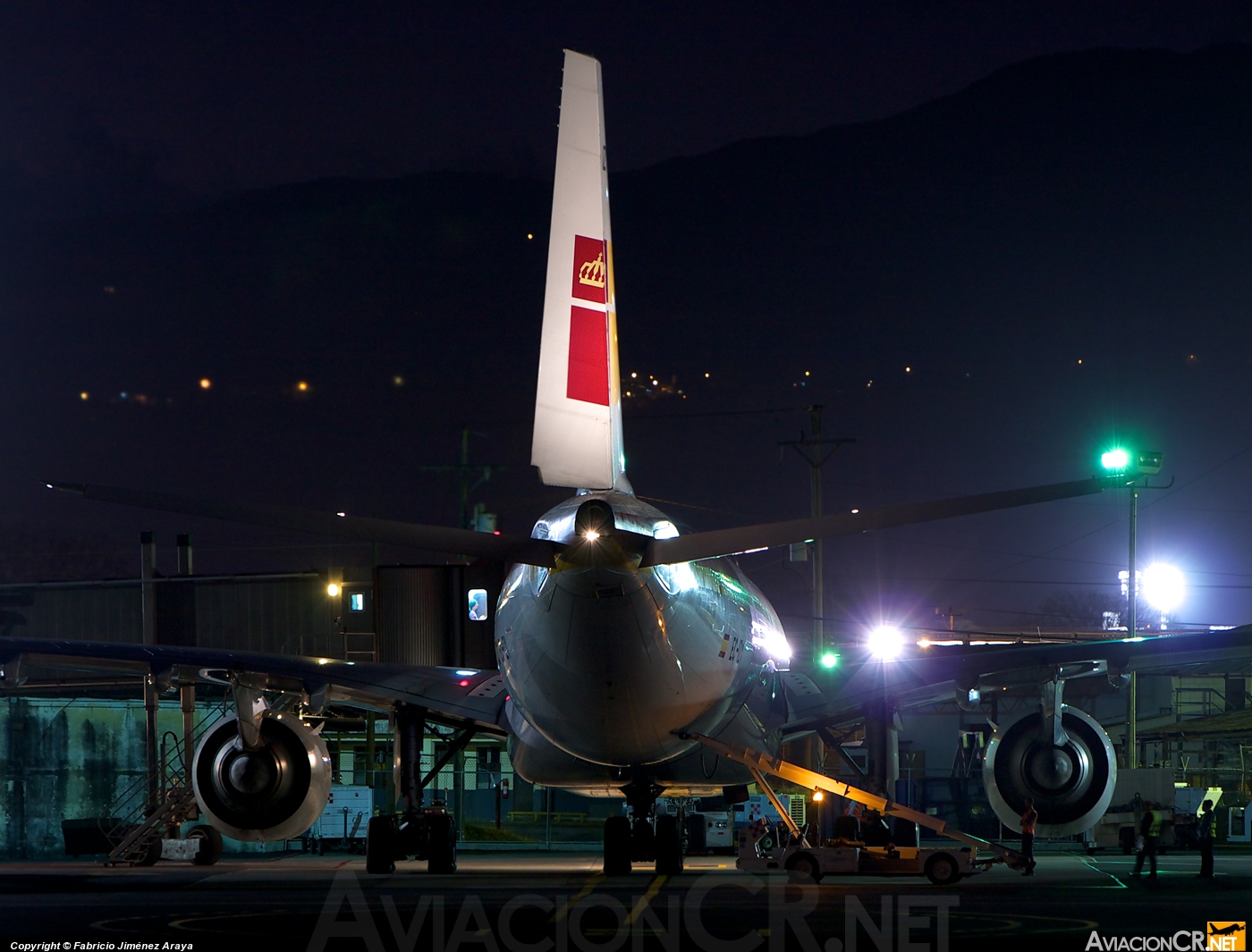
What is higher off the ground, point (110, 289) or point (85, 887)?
point (110, 289)

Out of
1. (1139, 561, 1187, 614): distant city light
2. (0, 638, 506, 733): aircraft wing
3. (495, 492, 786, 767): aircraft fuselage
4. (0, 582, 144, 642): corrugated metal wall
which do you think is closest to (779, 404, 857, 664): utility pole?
(1139, 561, 1187, 614): distant city light

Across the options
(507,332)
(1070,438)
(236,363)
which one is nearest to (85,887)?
(236,363)

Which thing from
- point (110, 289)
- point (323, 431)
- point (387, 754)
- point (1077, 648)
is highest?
point (110, 289)

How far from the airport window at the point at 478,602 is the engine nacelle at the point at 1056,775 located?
27204mm

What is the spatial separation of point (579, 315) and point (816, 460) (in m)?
37.6

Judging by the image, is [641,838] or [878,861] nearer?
[878,861]

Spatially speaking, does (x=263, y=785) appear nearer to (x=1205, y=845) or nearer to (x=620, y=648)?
(x=620, y=648)

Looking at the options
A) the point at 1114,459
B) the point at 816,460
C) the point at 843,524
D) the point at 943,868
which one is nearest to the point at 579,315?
the point at 843,524

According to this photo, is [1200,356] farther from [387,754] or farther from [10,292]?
[10,292]

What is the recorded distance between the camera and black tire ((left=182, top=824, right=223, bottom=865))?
3638cm

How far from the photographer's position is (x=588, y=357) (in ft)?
64.8

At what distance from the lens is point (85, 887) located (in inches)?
906

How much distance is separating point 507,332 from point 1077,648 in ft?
197

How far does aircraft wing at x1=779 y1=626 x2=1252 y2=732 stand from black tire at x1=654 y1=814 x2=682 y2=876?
120 inches
